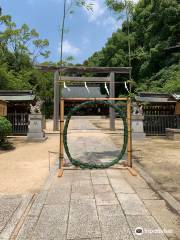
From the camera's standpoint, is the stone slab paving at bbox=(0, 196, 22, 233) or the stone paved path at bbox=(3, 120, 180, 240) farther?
the stone slab paving at bbox=(0, 196, 22, 233)

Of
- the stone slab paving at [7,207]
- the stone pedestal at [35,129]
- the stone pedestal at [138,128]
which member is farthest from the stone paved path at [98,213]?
the stone pedestal at [138,128]

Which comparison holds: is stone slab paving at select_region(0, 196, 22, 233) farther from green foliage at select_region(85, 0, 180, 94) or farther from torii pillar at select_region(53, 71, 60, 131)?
green foliage at select_region(85, 0, 180, 94)

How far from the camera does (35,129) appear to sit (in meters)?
16.7

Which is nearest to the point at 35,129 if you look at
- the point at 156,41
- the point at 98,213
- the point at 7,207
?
the point at 7,207

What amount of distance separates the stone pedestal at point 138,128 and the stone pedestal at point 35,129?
16.3 ft

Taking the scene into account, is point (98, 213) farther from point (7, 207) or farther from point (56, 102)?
point (56, 102)

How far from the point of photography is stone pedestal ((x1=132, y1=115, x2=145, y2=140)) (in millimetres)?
17188

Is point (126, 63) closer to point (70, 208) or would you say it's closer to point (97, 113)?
point (97, 113)

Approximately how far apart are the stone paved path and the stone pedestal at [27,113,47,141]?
992 centimetres

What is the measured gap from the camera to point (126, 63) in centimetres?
3775

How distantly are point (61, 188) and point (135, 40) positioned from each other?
31.8 m

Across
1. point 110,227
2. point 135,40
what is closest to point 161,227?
point 110,227

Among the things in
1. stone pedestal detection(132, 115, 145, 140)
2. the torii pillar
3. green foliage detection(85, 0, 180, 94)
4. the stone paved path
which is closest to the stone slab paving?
the stone paved path

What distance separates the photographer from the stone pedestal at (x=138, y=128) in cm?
1719
